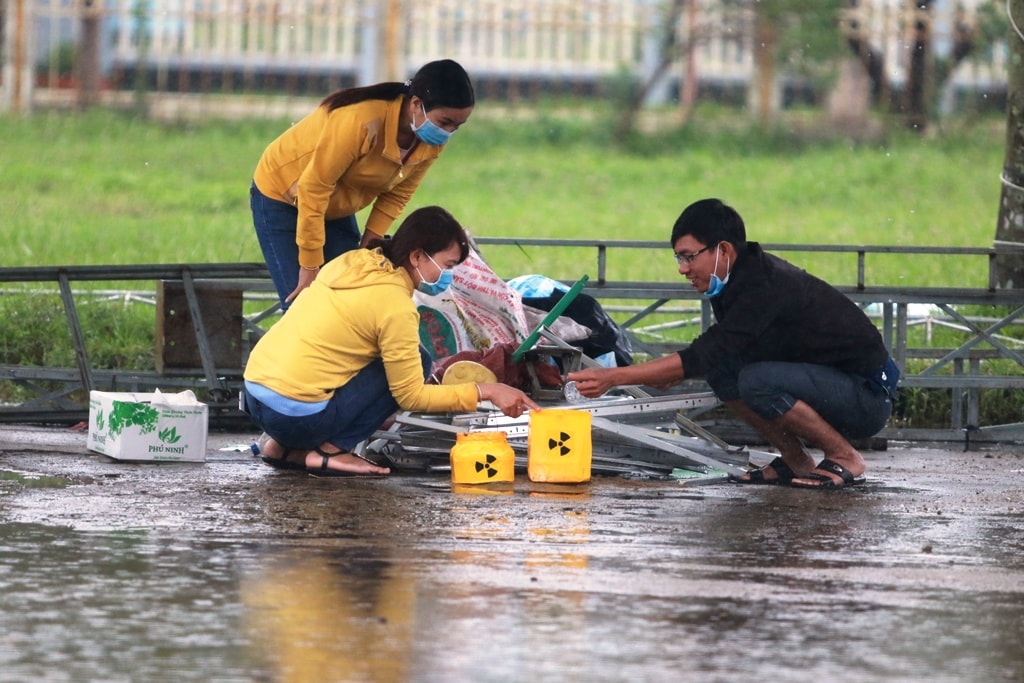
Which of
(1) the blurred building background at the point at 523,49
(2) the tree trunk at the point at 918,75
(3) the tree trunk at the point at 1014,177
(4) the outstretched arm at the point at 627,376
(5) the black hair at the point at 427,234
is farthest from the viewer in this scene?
(2) the tree trunk at the point at 918,75

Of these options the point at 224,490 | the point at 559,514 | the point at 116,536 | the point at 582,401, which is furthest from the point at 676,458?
the point at 116,536

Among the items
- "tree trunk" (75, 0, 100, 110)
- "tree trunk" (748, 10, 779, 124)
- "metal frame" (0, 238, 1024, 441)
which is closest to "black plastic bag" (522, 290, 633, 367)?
"metal frame" (0, 238, 1024, 441)

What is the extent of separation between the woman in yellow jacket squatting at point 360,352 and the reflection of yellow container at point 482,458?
0.83 feet

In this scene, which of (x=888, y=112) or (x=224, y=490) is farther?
(x=888, y=112)

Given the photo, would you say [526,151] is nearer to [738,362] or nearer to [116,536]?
[738,362]

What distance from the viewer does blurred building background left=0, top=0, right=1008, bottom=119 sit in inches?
780

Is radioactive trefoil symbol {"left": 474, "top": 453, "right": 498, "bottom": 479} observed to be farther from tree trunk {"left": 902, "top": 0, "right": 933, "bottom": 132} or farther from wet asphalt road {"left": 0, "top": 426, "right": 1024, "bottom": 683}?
tree trunk {"left": 902, "top": 0, "right": 933, "bottom": 132}

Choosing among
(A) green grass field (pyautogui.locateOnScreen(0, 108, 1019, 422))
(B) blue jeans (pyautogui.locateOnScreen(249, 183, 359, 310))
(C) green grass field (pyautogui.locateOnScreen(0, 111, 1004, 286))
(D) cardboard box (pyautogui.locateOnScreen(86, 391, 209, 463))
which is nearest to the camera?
(D) cardboard box (pyautogui.locateOnScreen(86, 391, 209, 463))

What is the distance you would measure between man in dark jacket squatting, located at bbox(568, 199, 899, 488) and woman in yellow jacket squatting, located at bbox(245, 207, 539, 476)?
0.64 meters

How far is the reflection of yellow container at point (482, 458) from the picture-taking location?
23.4 ft

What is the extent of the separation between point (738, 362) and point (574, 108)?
14143 millimetres

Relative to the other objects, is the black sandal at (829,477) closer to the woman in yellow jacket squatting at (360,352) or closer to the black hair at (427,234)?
the woman in yellow jacket squatting at (360,352)

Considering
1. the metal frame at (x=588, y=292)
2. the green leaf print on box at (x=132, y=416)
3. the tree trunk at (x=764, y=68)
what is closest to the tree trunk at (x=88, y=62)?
the tree trunk at (x=764, y=68)

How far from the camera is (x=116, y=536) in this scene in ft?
18.6
